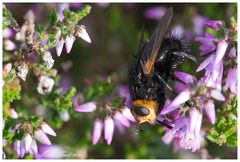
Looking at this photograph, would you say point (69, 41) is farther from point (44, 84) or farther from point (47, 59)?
point (44, 84)

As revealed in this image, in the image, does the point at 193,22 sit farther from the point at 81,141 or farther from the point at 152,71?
the point at 152,71

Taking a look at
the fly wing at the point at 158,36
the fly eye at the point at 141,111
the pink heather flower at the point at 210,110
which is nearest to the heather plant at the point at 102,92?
the pink heather flower at the point at 210,110

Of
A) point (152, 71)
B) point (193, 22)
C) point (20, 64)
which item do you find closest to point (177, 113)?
point (152, 71)

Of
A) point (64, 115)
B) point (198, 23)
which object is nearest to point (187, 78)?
point (64, 115)

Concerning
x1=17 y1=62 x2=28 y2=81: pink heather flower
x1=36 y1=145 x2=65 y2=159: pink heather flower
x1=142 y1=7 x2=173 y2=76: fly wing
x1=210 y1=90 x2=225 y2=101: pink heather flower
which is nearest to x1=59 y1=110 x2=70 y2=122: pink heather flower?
x1=36 y1=145 x2=65 y2=159: pink heather flower

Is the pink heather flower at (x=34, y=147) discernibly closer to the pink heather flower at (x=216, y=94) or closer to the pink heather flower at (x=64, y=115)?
the pink heather flower at (x=64, y=115)
